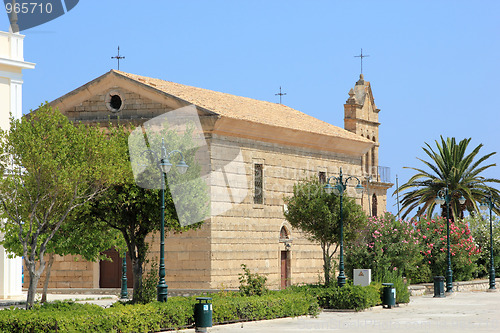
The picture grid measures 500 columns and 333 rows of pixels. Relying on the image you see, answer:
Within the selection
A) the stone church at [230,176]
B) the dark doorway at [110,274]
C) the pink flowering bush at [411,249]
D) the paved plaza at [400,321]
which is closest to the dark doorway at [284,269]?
the stone church at [230,176]

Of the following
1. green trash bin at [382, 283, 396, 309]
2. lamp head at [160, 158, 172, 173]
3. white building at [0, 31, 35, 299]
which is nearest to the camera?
lamp head at [160, 158, 172, 173]

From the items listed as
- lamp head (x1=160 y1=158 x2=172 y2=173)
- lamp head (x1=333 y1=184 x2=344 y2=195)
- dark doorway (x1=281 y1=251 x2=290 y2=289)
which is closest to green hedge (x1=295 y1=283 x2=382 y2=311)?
lamp head (x1=333 y1=184 x2=344 y2=195)

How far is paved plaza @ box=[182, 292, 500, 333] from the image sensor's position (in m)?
22.5

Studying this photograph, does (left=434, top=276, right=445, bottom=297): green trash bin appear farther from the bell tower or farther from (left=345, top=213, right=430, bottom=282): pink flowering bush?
the bell tower

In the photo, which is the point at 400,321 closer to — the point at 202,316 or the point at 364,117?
the point at 202,316

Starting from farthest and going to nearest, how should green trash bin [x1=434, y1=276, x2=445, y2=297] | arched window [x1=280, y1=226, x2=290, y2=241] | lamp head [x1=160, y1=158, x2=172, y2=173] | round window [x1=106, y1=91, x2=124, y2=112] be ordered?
arched window [x1=280, y1=226, x2=290, y2=241]
round window [x1=106, y1=91, x2=124, y2=112]
green trash bin [x1=434, y1=276, x2=445, y2=297]
lamp head [x1=160, y1=158, x2=172, y2=173]

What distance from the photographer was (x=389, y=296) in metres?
30.7

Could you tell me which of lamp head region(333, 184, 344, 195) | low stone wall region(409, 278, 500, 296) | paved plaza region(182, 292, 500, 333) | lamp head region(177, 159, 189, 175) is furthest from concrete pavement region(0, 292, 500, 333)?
low stone wall region(409, 278, 500, 296)

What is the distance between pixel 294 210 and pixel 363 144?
15432 millimetres

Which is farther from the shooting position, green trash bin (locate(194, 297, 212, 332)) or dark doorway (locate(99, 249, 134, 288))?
dark doorway (locate(99, 249, 134, 288))

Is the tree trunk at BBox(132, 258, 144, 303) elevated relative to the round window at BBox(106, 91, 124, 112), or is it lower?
lower

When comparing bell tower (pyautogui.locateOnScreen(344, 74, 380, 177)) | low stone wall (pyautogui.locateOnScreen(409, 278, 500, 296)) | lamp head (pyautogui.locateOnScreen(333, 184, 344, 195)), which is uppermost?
bell tower (pyautogui.locateOnScreen(344, 74, 380, 177))

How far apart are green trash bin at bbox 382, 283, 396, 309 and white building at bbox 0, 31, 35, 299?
44.7ft

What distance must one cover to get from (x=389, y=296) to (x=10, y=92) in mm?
15856
